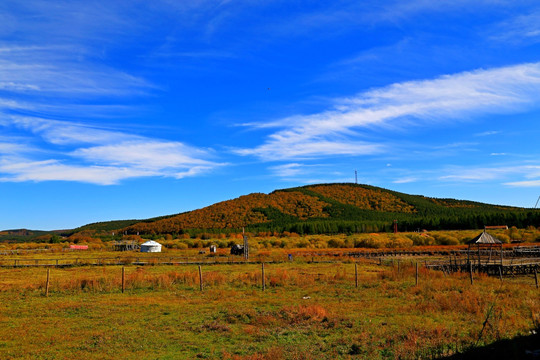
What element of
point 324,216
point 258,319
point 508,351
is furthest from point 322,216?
point 508,351

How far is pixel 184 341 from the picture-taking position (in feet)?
51.6

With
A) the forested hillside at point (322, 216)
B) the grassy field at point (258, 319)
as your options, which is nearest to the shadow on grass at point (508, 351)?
the grassy field at point (258, 319)

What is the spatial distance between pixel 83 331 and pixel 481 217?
128 metres

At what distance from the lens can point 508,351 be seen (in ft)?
36.8

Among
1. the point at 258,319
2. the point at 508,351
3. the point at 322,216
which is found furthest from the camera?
the point at 322,216

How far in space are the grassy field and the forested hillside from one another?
106587 mm

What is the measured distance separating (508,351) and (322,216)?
159m

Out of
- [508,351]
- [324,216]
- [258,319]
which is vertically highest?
[324,216]

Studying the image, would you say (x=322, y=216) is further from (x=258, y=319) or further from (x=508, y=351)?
(x=508, y=351)

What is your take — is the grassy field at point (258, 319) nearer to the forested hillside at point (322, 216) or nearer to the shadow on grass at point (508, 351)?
the shadow on grass at point (508, 351)

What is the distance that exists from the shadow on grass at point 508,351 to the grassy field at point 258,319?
17 cm

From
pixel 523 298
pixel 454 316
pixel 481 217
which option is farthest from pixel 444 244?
pixel 454 316

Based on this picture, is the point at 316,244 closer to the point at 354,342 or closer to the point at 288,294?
the point at 288,294

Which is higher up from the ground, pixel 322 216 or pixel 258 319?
pixel 322 216
